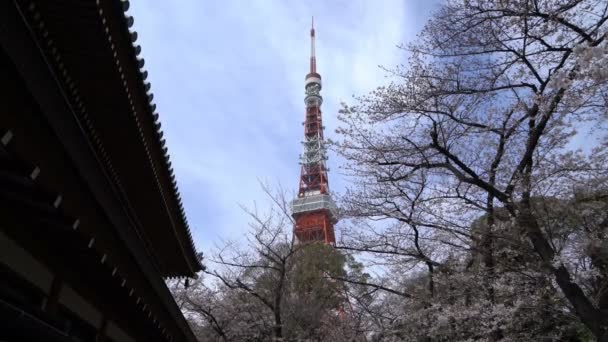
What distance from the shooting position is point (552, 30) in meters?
6.51

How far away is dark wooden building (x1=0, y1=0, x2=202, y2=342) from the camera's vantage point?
2.44m

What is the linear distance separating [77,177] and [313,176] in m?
40.9

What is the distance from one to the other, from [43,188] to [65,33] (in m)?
1.35

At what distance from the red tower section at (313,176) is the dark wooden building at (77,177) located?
26.1 metres

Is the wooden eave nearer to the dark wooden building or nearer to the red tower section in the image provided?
the dark wooden building

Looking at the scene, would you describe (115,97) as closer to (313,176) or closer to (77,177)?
(77,177)

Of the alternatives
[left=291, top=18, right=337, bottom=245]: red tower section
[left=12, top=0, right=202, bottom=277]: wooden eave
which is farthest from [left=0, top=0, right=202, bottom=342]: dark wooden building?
[left=291, top=18, right=337, bottom=245]: red tower section

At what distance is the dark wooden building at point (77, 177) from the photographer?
8.00 feet

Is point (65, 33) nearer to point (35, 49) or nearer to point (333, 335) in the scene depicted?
point (35, 49)

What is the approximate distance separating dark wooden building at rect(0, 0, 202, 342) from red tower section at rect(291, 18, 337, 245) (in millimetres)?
26138

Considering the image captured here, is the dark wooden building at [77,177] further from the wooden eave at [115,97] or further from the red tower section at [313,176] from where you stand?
the red tower section at [313,176]

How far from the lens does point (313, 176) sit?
43.9 meters

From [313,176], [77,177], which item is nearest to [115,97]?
[77,177]

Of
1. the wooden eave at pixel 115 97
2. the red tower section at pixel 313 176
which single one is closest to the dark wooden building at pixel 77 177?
the wooden eave at pixel 115 97
